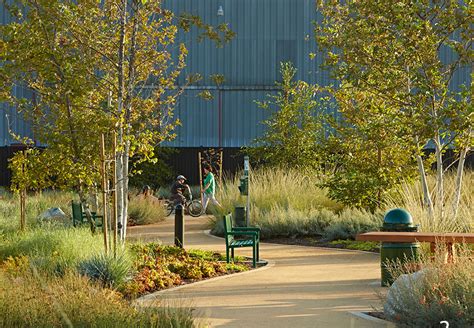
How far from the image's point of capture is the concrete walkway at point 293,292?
32.9 ft

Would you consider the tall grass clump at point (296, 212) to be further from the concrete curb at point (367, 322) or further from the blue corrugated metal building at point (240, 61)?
the blue corrugated metal building at point (240, 61)

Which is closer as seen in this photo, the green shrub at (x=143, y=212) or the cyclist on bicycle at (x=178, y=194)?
the green shrub at (x=143, y=212)

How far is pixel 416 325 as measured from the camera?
8859 millimetres

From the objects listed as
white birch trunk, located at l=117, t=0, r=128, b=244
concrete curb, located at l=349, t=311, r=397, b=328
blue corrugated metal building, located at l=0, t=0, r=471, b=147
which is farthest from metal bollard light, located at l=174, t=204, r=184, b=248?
blue corrugated metal building, located at l=0, t=0, r=471, b=147

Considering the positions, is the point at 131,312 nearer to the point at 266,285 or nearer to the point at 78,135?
the point at 266,285

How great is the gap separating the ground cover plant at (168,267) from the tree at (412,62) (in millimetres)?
3921

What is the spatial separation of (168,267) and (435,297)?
18.1 ft

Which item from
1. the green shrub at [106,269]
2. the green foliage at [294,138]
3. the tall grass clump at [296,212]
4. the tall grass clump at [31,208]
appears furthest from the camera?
the green foliage at [294,138]

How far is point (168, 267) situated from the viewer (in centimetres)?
1357

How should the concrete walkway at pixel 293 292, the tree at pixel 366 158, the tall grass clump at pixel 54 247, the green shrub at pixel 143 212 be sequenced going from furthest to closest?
the green shrub at pixel 143 212, the tree at pixel 366 158, the tall grass clump at pixel 54 247, the concrete walkway at pixel 293 292

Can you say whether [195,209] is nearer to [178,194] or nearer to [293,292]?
[178,194]

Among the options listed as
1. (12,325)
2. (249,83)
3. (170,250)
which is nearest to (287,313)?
(12,325)

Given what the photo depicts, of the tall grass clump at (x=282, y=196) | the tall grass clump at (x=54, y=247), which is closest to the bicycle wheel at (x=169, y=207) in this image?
the tall grass clump at (x=282, y=196)

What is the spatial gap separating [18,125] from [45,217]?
68.1 ft
